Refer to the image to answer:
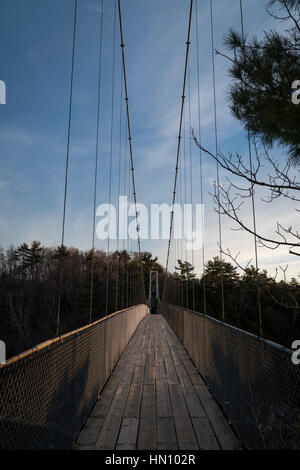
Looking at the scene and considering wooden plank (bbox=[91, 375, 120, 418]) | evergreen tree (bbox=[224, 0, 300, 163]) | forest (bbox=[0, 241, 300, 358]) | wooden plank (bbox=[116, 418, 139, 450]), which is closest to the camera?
wooden plank (bbox=[116, 418, 139, 450])

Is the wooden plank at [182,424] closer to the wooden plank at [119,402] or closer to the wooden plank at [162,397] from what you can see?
the wooden plank at [162,397]

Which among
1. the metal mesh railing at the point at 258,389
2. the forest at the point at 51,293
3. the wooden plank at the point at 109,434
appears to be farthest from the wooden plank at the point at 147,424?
the forest at the point at 51,293

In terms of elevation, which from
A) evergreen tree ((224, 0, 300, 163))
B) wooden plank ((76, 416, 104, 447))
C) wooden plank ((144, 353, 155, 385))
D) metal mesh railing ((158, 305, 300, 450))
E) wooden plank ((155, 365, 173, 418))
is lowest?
wooden plank ((144, 353, 155, 385))

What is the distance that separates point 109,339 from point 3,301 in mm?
27545

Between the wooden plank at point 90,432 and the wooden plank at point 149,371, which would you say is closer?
the wooden plank at point 90,432

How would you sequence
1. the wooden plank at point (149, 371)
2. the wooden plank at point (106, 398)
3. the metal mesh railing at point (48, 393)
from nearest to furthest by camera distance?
the metal mesh railing at point (48, 393) < the wooden plank at point (106, 398) < the wooden plank at point (149, 371)

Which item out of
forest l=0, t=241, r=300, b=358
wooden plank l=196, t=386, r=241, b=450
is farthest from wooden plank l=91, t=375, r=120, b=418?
forest l=0, t=241, r=300, b=358

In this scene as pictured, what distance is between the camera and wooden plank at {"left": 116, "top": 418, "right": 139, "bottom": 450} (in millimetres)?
1949

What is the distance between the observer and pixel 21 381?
126cm

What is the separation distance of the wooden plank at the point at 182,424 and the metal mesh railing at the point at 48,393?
73 centimetres

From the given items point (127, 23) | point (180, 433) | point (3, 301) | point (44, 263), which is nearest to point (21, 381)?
point (180, 433)

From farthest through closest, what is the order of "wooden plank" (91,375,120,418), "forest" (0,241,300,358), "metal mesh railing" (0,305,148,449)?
"forest" (0,241,300,358) → "wooden plank" (91,375,120,418) → "metal mesh railing" (0,305,148,449)

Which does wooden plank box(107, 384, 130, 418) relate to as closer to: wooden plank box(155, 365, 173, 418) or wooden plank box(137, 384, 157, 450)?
wooden plank box(137, 384, 157, 450)

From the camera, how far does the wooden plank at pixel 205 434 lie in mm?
1954
